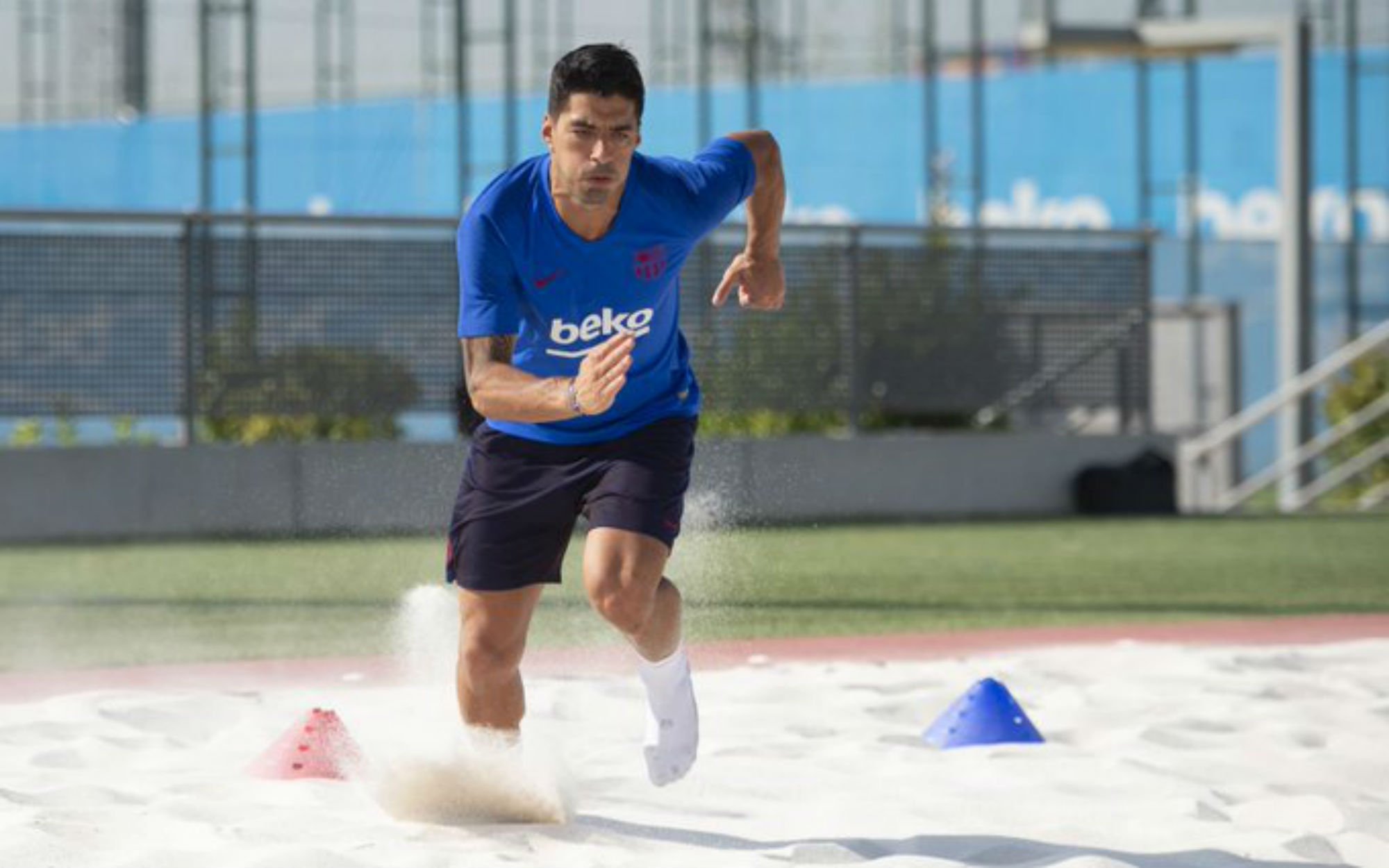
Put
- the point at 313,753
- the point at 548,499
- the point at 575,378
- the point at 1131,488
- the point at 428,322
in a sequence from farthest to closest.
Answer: the point at 1131,488 → the point at 428,322 → the point at 313,753 → the point at 548,499 → the point at 575,378

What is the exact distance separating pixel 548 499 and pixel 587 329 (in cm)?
46

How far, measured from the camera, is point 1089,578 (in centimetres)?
1328

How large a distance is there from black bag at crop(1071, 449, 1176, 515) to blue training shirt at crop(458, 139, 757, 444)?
46.6ft

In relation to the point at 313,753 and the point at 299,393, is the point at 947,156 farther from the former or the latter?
the point at 313,753

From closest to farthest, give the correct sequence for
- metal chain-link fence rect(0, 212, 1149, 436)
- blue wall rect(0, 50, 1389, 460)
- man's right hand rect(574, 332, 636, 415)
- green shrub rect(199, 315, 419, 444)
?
man's right hand rect(574, 332, 636, 415)
metal chain-link fence rect(0, 212, 1149, 436)
green shrub rect(199, 315, 419, 444)
blue wall rect(0, 50, 1389, 460)

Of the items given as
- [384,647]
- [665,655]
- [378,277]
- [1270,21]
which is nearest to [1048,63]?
[1270,21]

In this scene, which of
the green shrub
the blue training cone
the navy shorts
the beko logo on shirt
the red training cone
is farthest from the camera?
the green shrub

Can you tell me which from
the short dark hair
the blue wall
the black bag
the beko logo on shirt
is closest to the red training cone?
the beko logo on shirt

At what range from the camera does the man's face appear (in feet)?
17.5

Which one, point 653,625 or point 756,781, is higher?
point 653,625

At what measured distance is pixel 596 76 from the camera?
5340mm

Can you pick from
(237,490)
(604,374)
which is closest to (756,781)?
(604,374)

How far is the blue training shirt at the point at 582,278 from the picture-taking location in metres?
5.38

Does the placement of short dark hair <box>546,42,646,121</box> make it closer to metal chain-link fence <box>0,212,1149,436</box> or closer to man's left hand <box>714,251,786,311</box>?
man's left hand <box>714,251,786,311</box>
